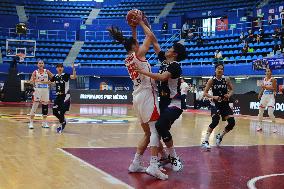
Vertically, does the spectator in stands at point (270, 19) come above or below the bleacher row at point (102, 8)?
below

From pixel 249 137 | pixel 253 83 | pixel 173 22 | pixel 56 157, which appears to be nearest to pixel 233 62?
pixel 253 83

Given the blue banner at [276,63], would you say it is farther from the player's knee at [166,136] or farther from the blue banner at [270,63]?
the player's knee at [166,136]

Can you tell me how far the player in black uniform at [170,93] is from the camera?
263 inches

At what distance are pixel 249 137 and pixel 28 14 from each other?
37.9 metres

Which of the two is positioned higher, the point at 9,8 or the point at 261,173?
the point at 9,8

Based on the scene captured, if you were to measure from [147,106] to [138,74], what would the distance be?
50 cm

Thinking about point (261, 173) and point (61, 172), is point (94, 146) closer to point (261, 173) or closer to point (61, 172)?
point (61, 172)

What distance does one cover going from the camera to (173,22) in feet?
141

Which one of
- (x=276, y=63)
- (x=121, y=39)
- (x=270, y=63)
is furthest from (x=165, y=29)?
(x=121, y=39)

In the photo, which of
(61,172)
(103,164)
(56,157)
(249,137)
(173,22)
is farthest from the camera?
(173,22)

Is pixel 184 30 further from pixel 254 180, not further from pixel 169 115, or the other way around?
pixel 254 180

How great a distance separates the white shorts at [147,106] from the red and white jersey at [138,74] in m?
0.08

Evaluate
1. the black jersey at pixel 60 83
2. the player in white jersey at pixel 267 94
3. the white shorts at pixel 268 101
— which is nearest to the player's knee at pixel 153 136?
the black jersey at pixel 60 83

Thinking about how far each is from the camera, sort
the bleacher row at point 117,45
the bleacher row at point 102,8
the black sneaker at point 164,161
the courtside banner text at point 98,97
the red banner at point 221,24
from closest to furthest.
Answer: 1. the black sneaker at point 164,161
2. the bleacher row at point 117,45
3. the courtside banner text at point 98,97
4. the red banner at point 221,24
5. the bleacher row at point 102,8
